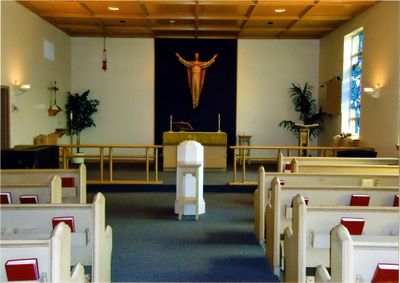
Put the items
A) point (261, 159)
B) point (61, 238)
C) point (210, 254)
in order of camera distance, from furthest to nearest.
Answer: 1. point (261, 159)
2. point (210, 254)
3. point (61, 238)

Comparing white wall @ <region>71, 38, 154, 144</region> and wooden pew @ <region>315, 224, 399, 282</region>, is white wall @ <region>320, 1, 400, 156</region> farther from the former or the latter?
→ wooden pew @ <region>315, 224, 399, 282</region>

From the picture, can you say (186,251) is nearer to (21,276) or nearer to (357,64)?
(21,276)

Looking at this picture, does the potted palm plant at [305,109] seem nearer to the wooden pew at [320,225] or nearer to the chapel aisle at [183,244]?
the chapel aisle at [183,244]

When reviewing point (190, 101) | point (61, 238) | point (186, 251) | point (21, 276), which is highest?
point (190, 101)

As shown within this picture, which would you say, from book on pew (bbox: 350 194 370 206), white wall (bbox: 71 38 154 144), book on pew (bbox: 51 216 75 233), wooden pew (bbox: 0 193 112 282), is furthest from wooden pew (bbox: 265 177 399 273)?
white wall (bbox: 71 38 154 144)

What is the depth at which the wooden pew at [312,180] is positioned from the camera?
4363 mm

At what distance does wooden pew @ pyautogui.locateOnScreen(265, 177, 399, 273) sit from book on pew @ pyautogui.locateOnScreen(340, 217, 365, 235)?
2.72 feet

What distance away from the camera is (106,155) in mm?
11578

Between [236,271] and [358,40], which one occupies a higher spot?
[358,40]

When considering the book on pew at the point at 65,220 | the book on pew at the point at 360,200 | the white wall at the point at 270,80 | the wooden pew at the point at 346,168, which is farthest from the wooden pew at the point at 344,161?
the white wall at the point at 270,80

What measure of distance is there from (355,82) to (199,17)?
3.32 m

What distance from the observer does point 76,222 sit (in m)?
2.93

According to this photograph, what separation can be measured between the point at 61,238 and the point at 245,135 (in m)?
9.70

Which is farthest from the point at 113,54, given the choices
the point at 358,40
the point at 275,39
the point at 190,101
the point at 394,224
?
the point at 394,224
